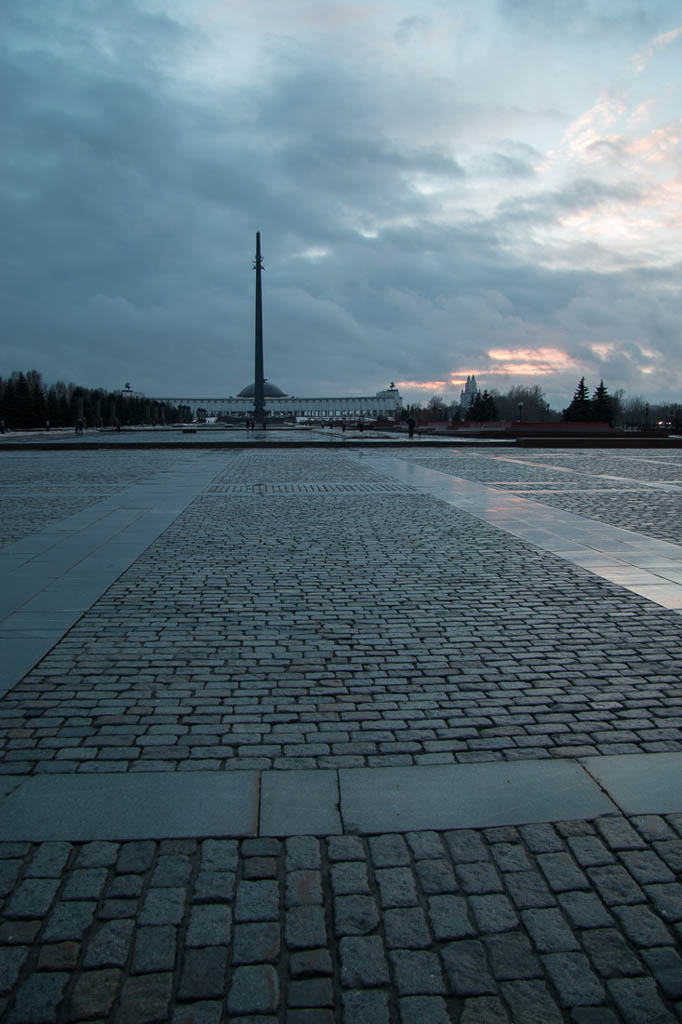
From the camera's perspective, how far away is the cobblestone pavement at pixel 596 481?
37.0 ft

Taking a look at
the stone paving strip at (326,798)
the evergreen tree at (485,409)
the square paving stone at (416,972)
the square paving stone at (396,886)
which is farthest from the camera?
the evergreen tree at (485,409)

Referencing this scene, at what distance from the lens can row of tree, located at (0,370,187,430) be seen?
218ft

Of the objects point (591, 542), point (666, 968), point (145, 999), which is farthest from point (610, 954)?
point (591, 542)

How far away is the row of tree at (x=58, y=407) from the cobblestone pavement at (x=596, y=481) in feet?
136

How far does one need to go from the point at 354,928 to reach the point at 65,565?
617 cm

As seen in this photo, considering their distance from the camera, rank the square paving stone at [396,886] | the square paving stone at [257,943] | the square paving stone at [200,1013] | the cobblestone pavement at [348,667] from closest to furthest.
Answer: the square paving stone at [200,1013]
the square paving stone at [257,943]
the square paving stone at [396,886]
the cobblestone pavement at [348,667]

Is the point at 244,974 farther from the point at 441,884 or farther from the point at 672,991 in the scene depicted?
the point at 672,991

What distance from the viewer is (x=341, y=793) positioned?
10.8 feet

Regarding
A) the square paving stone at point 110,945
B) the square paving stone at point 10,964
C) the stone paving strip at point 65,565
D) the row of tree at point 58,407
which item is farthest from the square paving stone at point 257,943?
the row of tree at point 58,407

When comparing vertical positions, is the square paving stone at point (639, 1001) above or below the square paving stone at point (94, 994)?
above

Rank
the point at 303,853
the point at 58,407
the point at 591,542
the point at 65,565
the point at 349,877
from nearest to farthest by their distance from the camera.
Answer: the point at 349,877 < the point at 303,853 < the point at 65,565 < the point at 591,542 < the point at 58,407

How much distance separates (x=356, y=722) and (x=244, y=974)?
179cm

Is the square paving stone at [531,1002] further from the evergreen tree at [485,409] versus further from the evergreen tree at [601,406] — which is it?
the evergreen tree at [485,409]

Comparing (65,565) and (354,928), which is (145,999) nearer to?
(354,928)
